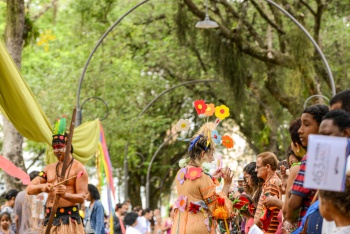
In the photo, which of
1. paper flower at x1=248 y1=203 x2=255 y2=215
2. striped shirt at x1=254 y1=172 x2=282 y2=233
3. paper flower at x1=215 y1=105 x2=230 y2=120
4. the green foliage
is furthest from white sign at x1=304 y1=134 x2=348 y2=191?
the green foliage

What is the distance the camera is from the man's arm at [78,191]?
34.1 ft

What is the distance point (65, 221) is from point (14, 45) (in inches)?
314

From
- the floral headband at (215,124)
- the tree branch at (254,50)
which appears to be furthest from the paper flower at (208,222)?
the tree branch at (254,50)

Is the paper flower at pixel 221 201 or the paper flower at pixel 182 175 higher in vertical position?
the paper flower at pixel 182 175

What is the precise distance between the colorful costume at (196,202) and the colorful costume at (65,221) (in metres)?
1.27

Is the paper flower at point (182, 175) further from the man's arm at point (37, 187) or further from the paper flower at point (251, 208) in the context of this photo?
the man's arm at point (37, 187)

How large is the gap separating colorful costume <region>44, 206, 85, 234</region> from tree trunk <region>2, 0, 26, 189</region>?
7.17 m

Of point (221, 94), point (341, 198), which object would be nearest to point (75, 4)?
point (221, 94)

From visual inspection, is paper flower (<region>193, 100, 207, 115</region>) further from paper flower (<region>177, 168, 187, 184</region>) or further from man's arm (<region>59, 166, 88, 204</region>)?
man's arm (<region>59, 166, 88, 204</region>)

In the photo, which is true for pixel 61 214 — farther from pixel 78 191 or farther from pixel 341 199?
pixel 341 199

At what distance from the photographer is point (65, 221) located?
35.4 ft

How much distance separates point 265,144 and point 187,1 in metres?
9.21

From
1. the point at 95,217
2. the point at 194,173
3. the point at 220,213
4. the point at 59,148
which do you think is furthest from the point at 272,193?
the point at 95,217

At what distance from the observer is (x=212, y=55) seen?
81.0 ft
